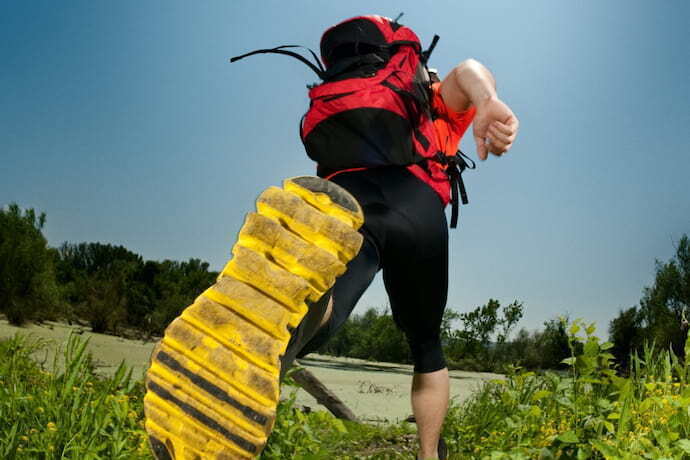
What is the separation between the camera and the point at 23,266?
30.4 ft

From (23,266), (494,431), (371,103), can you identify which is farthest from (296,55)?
(23,266)

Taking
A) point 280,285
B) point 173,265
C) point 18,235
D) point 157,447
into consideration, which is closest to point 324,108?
point 280,285

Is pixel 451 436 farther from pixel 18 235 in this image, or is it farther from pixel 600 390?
pixel 18 235

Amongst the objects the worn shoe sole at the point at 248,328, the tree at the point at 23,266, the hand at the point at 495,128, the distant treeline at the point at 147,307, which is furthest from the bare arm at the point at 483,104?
the tree at the point at 23,266

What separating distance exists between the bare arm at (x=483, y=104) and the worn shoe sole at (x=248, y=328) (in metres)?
0.47

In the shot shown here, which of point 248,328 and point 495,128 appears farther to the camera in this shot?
point 495,128

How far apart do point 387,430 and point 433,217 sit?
3.32 m

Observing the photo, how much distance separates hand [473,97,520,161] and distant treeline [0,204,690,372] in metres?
4.23

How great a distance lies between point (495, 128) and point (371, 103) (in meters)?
0.40

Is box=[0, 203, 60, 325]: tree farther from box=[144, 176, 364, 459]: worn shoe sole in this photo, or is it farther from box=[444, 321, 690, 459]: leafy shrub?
box=[144, 176, 364, 459]: worn shoe sole

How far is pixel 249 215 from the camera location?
1386mm

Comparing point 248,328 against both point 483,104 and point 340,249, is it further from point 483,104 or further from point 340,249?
point 483,104

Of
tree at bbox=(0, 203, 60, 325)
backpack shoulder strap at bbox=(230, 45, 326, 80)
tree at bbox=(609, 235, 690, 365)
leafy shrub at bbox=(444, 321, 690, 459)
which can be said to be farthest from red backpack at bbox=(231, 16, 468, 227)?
tree at bbox=(609, 235, 690, 365)

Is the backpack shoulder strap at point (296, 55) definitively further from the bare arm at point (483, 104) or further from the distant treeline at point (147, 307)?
the distant treeline at point (147, 307)
